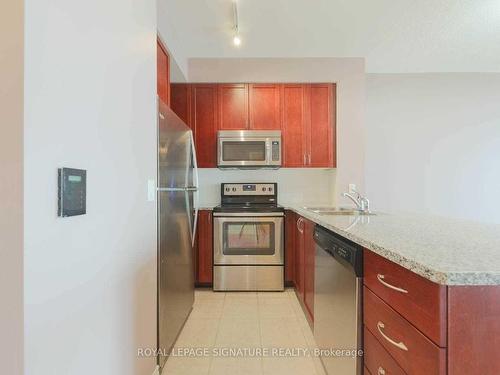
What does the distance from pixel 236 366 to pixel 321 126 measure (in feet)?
8.55

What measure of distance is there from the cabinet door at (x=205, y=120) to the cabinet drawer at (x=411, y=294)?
2602mm

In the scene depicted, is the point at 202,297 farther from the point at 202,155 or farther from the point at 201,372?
Result: the point at 202,155

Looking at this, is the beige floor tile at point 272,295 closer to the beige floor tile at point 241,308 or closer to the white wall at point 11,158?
the beige floor tile at point 241,308

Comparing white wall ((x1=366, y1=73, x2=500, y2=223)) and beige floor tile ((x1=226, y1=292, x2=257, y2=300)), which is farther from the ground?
white wall ((x1=366, y1=73, x2=500, y2=223))

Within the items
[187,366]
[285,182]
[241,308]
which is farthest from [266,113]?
[187,366]

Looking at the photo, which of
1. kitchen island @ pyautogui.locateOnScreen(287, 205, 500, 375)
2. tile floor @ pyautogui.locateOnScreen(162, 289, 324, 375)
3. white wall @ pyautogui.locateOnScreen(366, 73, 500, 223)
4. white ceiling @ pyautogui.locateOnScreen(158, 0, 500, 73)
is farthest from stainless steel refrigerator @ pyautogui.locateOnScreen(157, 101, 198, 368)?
white wall @ pyautogui.locateOnScreen(366, 73, 500, 223)

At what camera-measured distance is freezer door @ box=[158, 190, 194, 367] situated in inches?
72.0

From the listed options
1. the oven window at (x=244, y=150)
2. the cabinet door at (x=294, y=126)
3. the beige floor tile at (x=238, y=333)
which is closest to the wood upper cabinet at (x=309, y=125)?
the cabinet door at (x=294, y=126)

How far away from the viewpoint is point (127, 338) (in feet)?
4.47

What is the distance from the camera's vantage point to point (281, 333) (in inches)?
90.3

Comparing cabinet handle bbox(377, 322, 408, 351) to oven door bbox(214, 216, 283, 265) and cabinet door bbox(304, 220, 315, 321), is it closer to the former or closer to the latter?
cabinet door bbox(304, 220, 315, 321)

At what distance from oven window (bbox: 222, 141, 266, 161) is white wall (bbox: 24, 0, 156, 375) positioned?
69.3 inches

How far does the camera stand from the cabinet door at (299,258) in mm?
2653

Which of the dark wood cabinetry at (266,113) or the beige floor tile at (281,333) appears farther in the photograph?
the dark wood cabinetry at (266,113)
